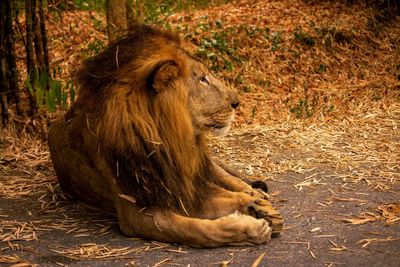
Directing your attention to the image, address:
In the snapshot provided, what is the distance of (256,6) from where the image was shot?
924cm

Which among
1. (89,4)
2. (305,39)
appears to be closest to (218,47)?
(305,39)

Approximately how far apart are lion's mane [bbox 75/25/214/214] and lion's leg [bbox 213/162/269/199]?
0.49 m

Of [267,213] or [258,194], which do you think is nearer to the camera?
[267,213]

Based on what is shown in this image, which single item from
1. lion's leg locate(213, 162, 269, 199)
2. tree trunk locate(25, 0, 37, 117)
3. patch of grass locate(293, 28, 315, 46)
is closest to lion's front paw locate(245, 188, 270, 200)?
lion's leg locate(213, 162, 269, 199)

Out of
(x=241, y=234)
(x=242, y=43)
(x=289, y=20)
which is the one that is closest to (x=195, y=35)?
(x=242, y=43)

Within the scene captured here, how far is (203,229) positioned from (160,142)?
0.51m

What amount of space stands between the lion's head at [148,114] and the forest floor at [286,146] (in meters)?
0.36

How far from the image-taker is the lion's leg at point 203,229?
128 inches

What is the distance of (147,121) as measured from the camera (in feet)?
11.0

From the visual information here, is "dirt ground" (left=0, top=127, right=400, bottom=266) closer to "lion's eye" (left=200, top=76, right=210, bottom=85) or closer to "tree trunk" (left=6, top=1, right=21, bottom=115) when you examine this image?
"tree trunk" (left=6, top=1, right=21, bottom=115)

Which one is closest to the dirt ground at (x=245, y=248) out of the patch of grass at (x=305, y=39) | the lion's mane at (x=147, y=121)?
the lion's mane at (x=147, y=121)

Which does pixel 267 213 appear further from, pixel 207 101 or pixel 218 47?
pixel 218 47

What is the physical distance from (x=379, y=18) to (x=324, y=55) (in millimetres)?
1201

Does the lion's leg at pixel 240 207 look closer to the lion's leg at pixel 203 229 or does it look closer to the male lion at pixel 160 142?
the male lion at pixel 160 142
